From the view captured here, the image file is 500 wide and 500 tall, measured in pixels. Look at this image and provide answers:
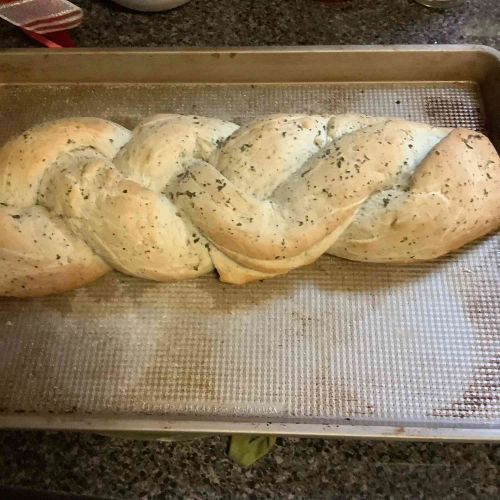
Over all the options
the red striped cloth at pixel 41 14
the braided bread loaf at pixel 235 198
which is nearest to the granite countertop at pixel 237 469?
the braided bread loaf at pixel 235 198

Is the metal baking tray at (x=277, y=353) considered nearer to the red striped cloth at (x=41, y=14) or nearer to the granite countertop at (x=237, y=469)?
the granite countertop at (x=237, y=469)

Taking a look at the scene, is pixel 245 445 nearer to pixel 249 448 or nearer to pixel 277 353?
pixel 249 448

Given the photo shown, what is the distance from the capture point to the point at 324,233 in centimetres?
95

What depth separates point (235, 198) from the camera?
A: 0.92 m

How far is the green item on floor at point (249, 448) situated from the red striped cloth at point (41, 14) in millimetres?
941

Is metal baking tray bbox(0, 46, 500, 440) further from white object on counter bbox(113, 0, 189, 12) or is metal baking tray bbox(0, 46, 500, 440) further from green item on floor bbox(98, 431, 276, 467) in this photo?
white object on counter bbox(113, 0, 189, 12)

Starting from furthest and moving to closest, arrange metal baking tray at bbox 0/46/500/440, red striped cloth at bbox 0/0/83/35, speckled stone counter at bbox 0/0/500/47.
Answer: speckled stone counter at bbox 0/0/500/47 → red striped cloth at bbox 0/0/83/35 → metal baking tray at bbox 0/46/500/440

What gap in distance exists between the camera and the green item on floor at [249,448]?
0.95 metres

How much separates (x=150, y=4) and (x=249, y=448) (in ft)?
3.25

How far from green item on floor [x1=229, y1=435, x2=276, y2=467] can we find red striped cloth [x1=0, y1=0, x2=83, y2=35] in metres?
0.94

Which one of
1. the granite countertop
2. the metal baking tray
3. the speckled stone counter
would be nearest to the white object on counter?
the speckled stone counter

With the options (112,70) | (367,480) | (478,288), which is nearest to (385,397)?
(367,480)

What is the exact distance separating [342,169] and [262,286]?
0.83 feet

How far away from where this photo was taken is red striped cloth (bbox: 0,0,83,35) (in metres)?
1.22
